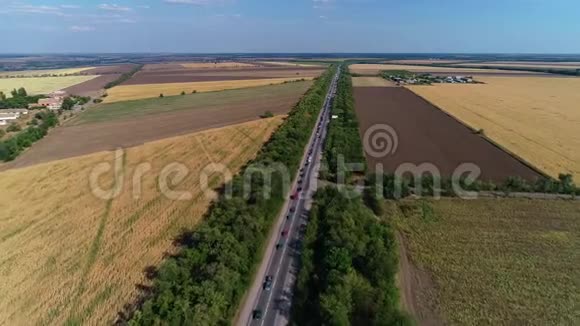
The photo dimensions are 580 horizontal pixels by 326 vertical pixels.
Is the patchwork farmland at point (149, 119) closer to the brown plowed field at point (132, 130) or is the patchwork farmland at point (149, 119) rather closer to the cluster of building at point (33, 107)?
the brown plowed field at point (132, 130)

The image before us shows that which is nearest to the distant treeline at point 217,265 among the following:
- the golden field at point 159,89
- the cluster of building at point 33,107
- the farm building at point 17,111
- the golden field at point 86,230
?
the golden field at point 86,230

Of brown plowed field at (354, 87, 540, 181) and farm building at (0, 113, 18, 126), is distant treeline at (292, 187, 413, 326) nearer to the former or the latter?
brown plowed field at (354, 87, 540, 181)

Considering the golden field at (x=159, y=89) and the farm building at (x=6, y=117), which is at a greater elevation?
the golden field at (x=159, y=89)

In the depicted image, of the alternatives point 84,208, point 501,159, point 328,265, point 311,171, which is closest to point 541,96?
point 501,159

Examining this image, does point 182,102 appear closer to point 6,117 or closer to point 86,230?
point 6,117

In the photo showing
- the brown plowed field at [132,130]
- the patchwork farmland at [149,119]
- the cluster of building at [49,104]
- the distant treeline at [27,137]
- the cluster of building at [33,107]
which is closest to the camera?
the distant treeline at [27,137]

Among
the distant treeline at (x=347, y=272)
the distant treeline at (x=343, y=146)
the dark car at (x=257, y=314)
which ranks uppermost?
the distant treeline at (x=343, y=146)

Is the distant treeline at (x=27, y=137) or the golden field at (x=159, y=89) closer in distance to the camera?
the distant treeline at (x=27, y=137)
